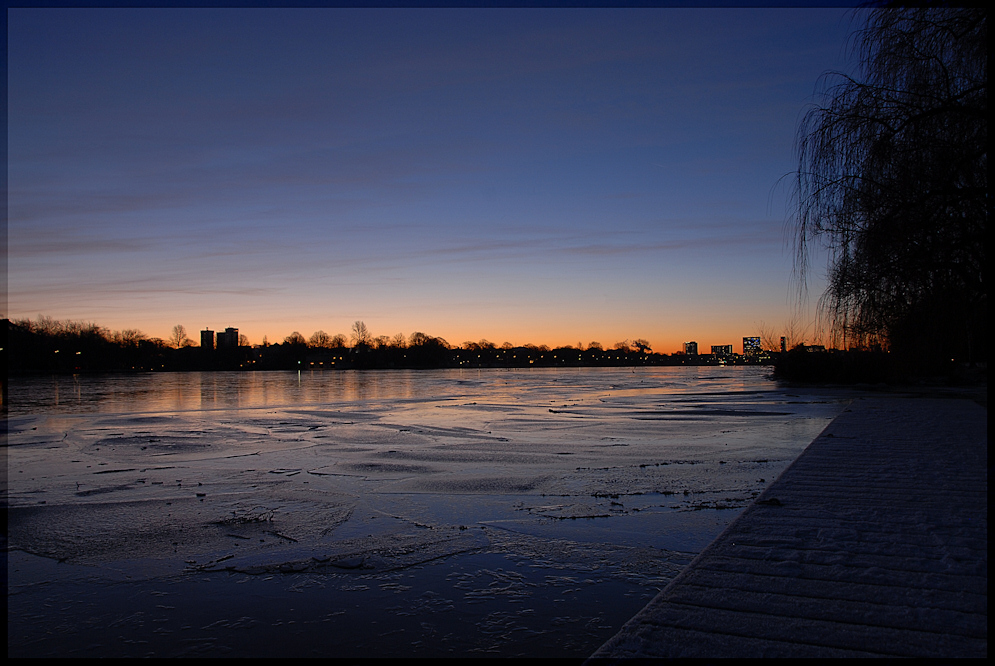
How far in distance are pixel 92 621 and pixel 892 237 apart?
26.2 feet

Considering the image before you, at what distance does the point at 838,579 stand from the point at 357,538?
4744 millimetres

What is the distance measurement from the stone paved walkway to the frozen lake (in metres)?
0.88

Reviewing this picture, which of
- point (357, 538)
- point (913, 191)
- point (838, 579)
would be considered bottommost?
point (357, 538)

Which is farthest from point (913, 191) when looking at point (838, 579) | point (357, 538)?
point (357, 538)

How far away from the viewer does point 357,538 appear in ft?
23.8

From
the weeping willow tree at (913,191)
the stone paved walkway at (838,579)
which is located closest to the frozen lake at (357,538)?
the stone paved walkway at (838,579)

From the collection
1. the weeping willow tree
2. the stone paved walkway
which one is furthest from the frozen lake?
the weeping willow tree

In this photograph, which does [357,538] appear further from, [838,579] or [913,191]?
[913,191]

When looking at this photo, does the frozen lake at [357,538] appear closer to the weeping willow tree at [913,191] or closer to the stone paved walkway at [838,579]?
the stone paved walkway at [838,579]

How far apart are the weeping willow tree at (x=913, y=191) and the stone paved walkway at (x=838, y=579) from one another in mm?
1819

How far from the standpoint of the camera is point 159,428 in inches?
778

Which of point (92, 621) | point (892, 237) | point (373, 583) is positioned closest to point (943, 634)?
point (373, 583)

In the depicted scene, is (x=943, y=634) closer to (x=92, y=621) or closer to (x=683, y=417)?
(x=92, y=621)

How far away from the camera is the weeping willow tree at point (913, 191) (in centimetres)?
655
